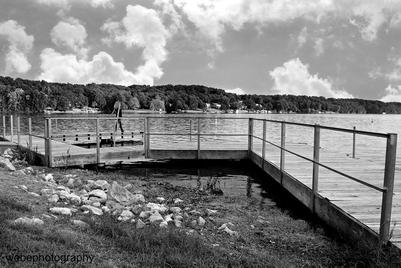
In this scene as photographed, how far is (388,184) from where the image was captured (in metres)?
4.26

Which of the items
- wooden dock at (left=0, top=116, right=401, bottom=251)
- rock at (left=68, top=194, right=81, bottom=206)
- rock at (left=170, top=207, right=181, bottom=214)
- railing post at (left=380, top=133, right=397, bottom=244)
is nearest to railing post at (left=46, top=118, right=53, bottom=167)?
wooden dock at (left=0, top=116, right=401, bottom=251)

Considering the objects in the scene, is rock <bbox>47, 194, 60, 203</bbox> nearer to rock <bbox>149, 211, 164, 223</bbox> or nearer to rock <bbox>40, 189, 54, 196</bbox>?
rock <bbox>40, 189, 54, 196</bbox>

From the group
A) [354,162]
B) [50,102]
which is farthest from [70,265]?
[50,102]

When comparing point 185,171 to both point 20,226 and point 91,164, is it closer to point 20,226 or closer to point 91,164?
point 91,164

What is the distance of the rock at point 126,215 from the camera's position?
5.60 meters

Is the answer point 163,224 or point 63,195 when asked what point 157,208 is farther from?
point 63,195

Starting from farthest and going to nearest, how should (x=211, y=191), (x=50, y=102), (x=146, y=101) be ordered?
(x=50, y=102)
(x=146, y=101)
(x=211, y=191)

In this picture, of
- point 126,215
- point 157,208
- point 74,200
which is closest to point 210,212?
point 157,208

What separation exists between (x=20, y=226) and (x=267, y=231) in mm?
3465

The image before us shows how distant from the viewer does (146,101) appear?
343ft

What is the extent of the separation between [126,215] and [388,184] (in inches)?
144

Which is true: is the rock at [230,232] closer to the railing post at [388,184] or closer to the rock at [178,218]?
the rock at [178,218]

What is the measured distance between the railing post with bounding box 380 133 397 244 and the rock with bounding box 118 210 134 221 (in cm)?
342

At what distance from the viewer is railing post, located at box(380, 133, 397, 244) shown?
13.8ft
